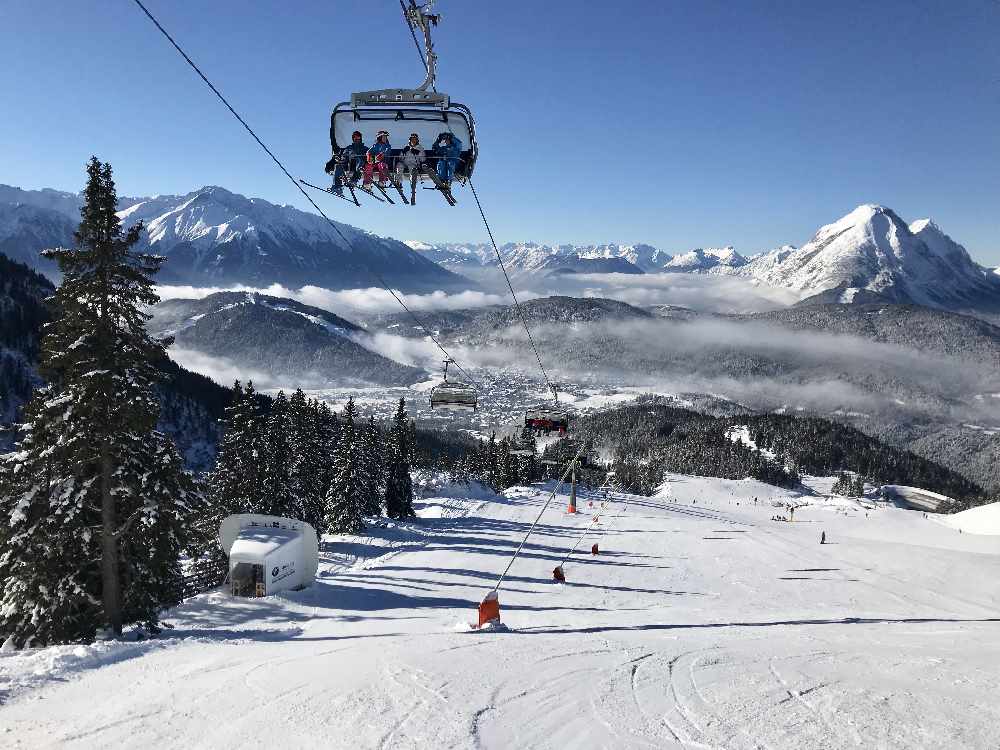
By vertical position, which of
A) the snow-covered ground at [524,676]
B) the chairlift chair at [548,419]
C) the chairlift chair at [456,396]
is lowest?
the snow-covered ground at [524,676]

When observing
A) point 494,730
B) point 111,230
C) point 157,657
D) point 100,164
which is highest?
point 100,164

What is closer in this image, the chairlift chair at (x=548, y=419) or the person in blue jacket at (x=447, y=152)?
the person in blue jacket at (x=447, y=152)

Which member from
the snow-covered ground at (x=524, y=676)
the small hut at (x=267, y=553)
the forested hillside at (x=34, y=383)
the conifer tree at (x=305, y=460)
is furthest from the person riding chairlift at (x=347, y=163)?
the forested hillside at (x=34, y=383)

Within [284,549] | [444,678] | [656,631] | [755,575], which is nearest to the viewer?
[444,678]

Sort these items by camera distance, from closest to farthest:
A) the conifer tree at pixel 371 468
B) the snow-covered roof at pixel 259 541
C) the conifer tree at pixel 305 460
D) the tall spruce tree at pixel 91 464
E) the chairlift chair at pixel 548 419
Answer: the tall spruce tree at pixel 91 464, the snow-covered roof at pixel 259 541, the chairlift chair at pixel 548 419, the conifer tree at pixel 305 460, the conifer tree at pixel 371 468

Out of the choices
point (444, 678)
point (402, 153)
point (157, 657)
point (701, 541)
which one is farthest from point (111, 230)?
point (701, 541)

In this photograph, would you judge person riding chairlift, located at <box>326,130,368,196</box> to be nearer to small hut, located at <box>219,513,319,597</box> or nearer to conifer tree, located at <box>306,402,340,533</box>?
small hut, located at <box>219,513,319,597</box>

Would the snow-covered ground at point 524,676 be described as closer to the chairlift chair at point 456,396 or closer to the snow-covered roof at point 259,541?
the snow-covered roof at point 259,541

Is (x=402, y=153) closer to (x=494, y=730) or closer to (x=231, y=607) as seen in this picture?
(x=494, y=730)
